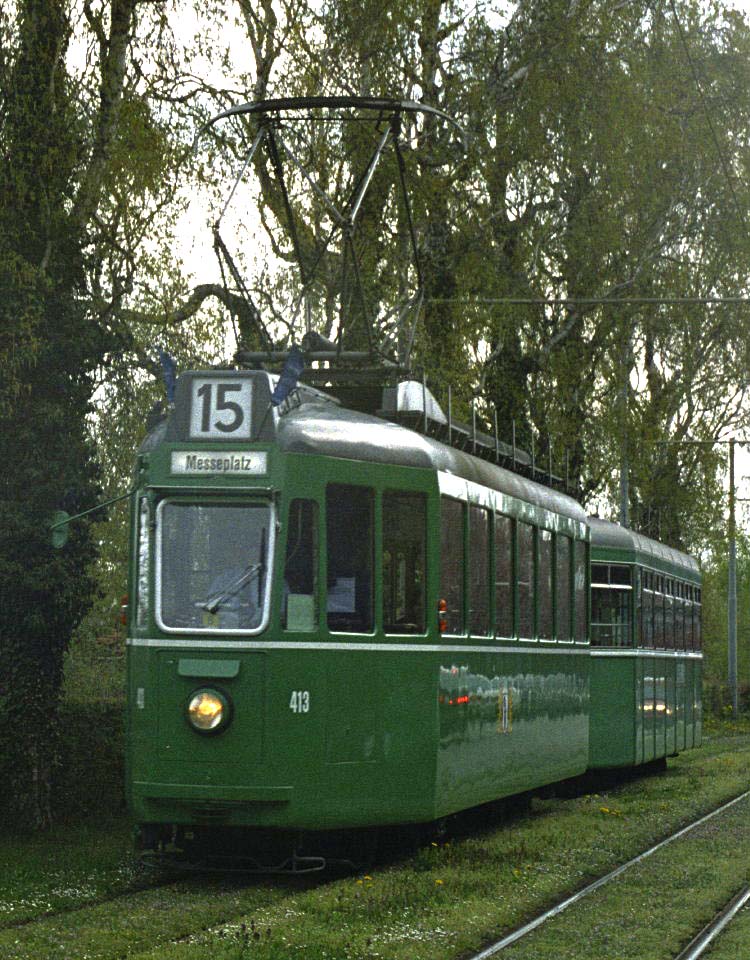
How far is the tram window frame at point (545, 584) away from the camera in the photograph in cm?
1639

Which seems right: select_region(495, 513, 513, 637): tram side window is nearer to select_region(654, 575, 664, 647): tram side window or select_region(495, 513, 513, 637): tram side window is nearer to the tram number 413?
the tram number 413

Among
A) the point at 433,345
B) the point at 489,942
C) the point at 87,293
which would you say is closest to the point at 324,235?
the point at 433,345

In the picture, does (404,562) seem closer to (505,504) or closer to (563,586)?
(505,504)

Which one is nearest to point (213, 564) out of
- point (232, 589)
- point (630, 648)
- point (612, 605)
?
point (232, 589)

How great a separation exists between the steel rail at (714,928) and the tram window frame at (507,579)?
3217 millimetres

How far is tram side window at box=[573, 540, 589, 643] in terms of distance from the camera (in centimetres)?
1808

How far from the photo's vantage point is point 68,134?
17172mm

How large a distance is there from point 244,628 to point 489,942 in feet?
8.83

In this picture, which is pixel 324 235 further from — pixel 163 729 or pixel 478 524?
pixel 163 729

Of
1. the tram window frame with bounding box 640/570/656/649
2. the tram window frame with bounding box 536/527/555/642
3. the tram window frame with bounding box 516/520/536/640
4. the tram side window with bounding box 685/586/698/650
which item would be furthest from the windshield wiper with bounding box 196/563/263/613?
the tram side window with bounding box 685/586/698/650

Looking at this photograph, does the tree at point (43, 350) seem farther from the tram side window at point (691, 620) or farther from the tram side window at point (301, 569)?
the tram side window at point (691, 620)

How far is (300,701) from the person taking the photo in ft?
39.0

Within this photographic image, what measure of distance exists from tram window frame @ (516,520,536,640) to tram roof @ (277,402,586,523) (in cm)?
165

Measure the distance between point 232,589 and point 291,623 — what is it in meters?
0.41
